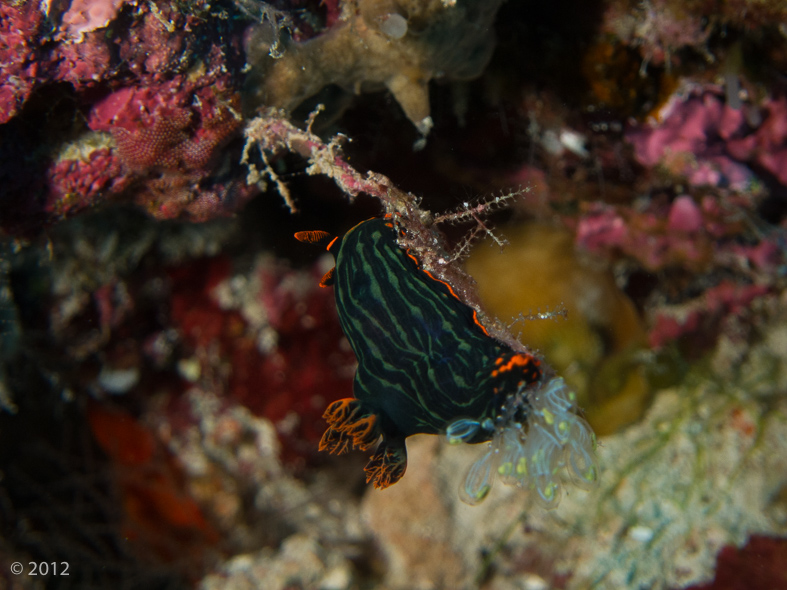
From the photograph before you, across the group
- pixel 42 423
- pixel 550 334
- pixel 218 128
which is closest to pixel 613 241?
pixel 550 334

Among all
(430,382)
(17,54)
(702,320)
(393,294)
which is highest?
(17,54)

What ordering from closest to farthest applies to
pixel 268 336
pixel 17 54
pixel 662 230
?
1. pixel 17 54
2. pixel 662 230
3. pixel 268 336

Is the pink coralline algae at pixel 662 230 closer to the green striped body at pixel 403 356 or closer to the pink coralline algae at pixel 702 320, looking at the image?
the pink coralline algae at pixel 702 320

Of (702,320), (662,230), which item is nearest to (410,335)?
(662,230)

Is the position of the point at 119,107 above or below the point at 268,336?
above

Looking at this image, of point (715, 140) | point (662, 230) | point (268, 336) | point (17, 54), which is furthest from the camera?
point (268, 336)

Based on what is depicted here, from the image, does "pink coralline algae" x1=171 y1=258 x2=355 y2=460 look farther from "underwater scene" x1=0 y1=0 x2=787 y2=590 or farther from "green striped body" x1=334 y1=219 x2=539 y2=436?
"green striped body" x1=334 y1=219 x2=539 y2=436

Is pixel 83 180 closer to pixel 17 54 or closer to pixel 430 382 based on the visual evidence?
pixel 17 54

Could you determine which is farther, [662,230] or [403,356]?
[662,230]
